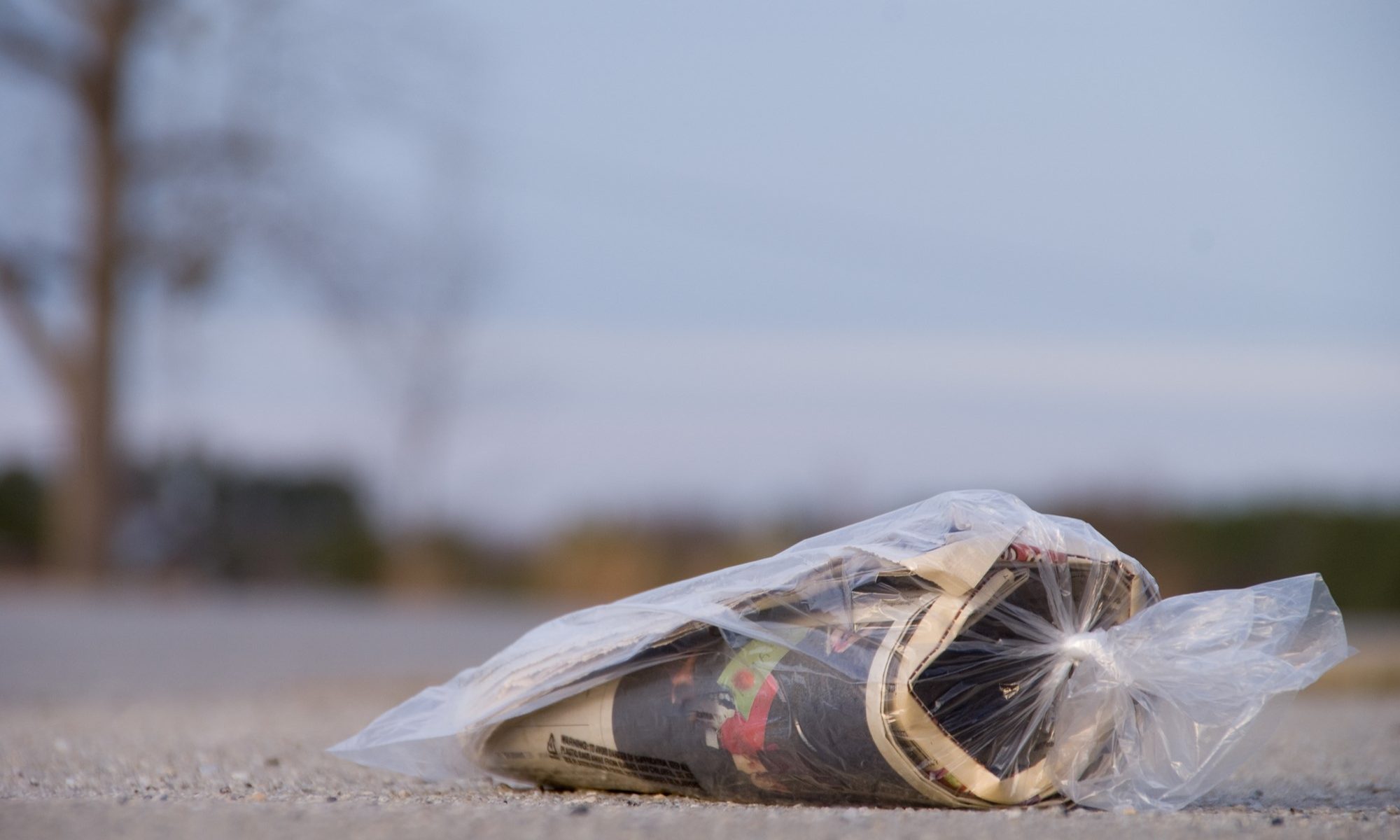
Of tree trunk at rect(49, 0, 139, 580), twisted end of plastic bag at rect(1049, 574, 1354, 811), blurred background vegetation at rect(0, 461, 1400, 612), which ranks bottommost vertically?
blurred background vegetation at rect(0, 461, 1400, 612)

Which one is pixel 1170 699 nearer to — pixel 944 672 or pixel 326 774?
pixel 944 672

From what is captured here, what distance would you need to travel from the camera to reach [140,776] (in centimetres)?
246


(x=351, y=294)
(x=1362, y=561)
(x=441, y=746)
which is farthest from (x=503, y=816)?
(x=1362, y=561)

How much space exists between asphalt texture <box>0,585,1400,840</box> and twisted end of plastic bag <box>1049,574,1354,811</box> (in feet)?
0.25

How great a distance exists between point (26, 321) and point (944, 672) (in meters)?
12.1

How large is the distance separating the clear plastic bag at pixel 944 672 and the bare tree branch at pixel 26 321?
1135 cm

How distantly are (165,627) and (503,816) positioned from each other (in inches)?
272

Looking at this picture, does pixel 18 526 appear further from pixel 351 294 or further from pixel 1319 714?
pixel 1319 714

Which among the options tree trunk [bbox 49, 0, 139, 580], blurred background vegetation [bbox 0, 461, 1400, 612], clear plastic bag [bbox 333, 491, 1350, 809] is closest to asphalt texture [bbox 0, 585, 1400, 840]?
clear plastic bag [bbox 333, 491, 1350, 809]

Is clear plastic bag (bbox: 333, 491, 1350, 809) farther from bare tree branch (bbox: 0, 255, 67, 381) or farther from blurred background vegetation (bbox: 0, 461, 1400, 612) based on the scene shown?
bare tree branch (bbox: 0, 255, 67, 381)

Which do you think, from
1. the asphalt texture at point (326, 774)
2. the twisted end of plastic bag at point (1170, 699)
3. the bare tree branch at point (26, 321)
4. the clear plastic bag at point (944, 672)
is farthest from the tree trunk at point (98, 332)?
the twisted end of plastic bag at point (1170, 699)

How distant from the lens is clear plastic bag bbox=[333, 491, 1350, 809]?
6.26 feet

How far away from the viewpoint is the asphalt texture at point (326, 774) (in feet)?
5.45

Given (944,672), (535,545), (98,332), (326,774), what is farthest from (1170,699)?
(98,332)
